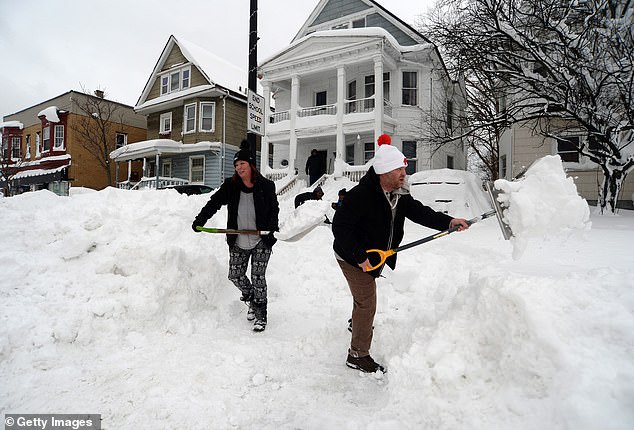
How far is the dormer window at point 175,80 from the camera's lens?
22825mm

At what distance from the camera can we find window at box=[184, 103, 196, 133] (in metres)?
21.9

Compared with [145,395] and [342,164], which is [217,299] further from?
[342,164]

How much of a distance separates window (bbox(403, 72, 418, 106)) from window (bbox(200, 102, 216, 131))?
1158 cm

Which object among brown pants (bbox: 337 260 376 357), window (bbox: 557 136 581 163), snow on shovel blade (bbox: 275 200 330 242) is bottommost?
brown pants (bbox: 337 260 376 357)

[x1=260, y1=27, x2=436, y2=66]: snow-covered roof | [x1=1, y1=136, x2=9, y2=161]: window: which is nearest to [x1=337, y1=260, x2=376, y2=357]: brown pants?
[x1=260, y1=27, x2=436, y2=66]: snow-covered roof

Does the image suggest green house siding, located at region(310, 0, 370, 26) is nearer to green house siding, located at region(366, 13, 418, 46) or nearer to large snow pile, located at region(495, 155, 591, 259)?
green house siding, located at region(366, 13, 418, 46)

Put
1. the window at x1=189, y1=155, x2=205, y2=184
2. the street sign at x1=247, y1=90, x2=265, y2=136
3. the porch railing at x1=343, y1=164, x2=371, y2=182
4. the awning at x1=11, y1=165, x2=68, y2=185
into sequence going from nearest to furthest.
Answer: the street sign at x1=247, y1=90, x2=265, y2=136, the porch railing at x1=343, y1=164, x2=371, y2=182, the window at x1=189, y1=155, x2=205, y2=184, the awning at x1=11, y1=165, x2=68, y2=185

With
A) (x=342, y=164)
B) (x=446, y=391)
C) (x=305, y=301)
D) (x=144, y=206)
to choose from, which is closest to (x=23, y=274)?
(x=144, y=206)

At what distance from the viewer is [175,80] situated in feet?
76.9

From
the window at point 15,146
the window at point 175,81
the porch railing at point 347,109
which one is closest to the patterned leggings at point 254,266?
the porch railing at point 347,109

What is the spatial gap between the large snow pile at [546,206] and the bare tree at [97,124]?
26.9 meters

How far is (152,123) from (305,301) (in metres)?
24.1

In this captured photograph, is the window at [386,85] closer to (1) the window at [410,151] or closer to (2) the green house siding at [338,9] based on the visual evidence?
(1) the window at [410,151]

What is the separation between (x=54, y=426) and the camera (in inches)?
92.6
